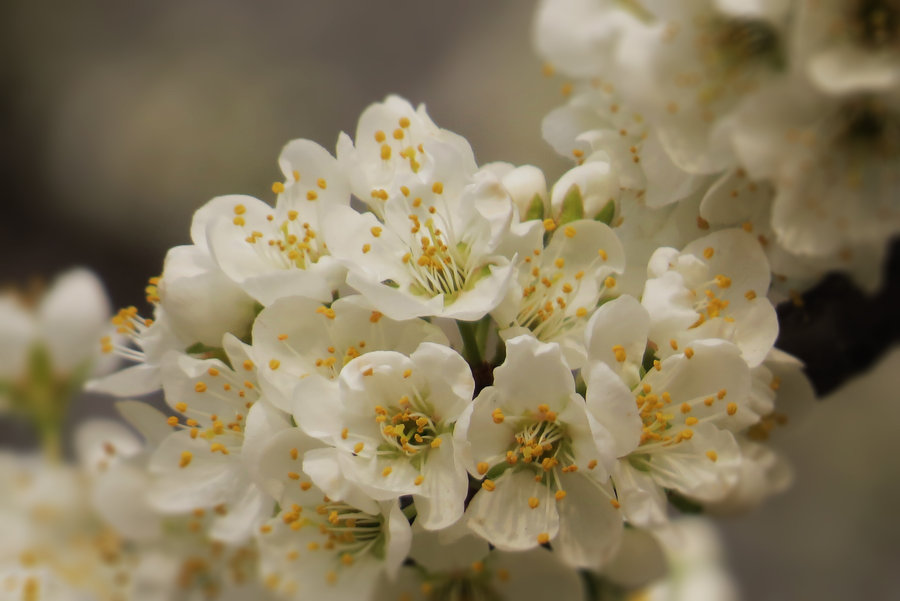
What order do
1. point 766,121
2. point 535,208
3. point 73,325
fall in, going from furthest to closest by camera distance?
1. point 73,325
2. point 535,208
3. point 766,121

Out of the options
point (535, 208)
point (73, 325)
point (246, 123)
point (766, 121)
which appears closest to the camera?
point (766, 121)

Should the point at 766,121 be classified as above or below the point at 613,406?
above

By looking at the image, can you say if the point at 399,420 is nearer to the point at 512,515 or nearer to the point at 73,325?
the point at 512,515

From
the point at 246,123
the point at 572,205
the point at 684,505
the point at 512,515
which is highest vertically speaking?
the point at 572,205

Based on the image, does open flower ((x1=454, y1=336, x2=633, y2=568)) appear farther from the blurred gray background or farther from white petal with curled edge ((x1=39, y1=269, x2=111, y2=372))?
the blurred gray background

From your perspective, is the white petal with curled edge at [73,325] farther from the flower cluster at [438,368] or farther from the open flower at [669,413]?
the open flower at [669,413]

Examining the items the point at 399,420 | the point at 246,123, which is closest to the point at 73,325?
the point at 399,420

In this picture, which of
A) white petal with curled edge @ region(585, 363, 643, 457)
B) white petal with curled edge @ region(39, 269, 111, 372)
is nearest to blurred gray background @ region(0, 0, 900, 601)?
white petal with curled edge @ region(39, 269, 111, 372)

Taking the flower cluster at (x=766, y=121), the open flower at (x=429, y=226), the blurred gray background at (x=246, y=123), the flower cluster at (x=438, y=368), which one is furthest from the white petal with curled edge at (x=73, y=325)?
the blurred gray background at (x=246, y=123)
